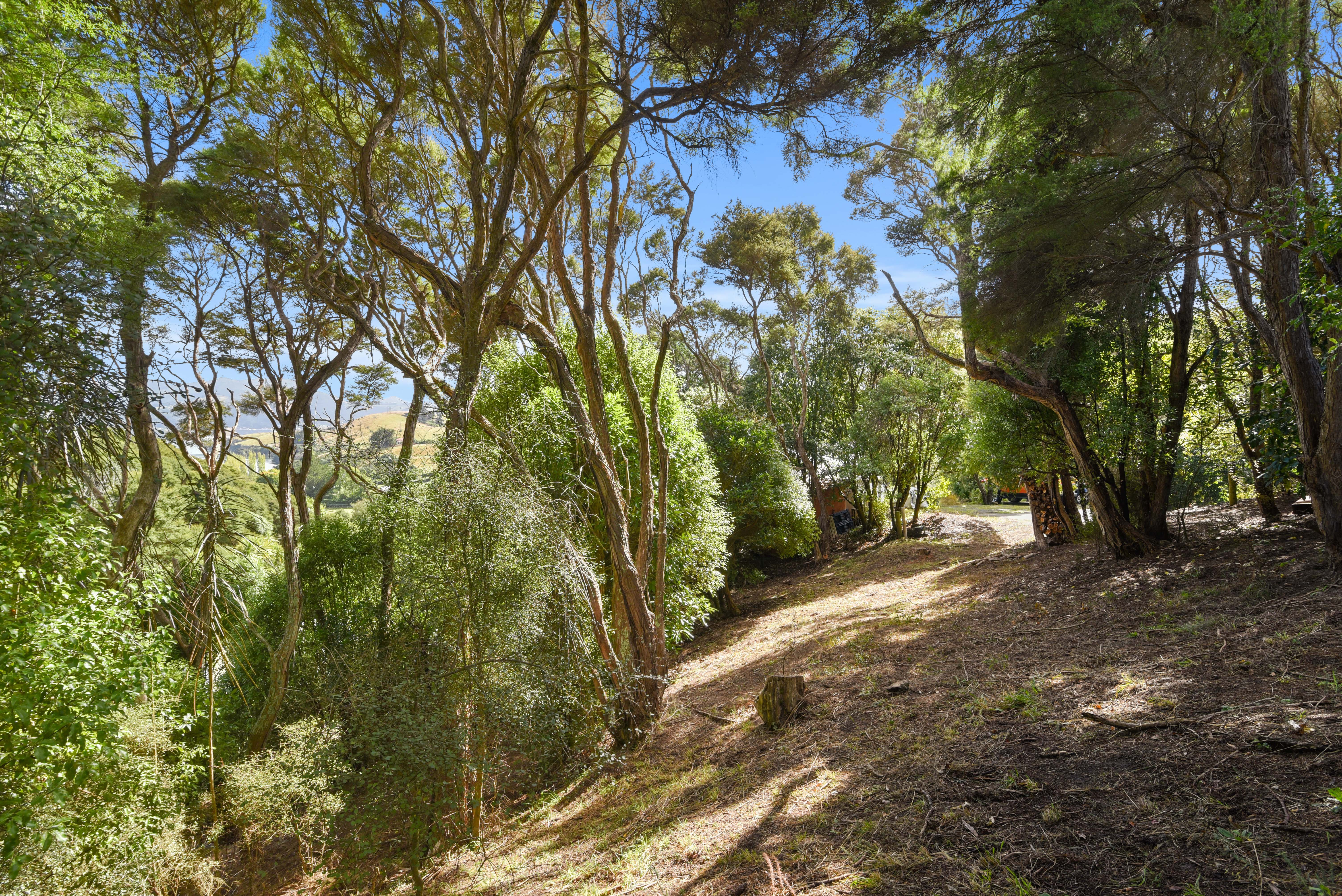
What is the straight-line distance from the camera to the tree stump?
5.70 meters

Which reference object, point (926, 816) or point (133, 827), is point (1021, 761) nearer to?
point (926, 816)

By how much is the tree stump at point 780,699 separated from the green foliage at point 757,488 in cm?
718

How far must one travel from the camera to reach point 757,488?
43.9ft

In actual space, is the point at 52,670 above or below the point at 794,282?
below

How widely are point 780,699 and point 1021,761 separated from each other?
248 centimetres

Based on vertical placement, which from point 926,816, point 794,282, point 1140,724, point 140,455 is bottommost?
point 926,816

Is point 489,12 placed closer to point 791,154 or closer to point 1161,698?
point 791,154

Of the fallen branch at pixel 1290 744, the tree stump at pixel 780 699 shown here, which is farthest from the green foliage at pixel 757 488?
the fallen branch at pixel 1290 744

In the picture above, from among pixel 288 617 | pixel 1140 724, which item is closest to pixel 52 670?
pixel 288 617

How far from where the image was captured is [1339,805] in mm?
2455

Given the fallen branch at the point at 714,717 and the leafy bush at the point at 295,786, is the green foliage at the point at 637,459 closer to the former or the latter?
the fallen branch at the point at 714,717

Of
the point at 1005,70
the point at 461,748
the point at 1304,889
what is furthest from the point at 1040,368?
the point at 461,748

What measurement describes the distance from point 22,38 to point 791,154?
629 centimetres

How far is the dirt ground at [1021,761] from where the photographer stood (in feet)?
8.64
